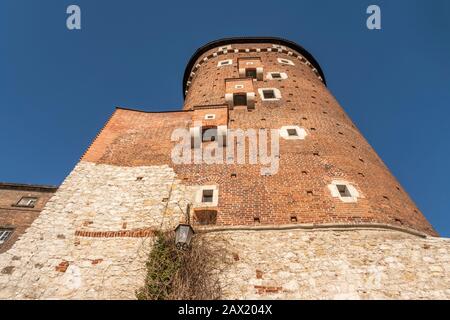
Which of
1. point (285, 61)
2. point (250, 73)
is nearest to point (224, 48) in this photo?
point (285, 61)

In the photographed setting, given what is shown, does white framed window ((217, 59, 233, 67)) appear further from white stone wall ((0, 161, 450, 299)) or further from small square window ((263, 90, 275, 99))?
white stone wall ((0, 161, 450, 299))

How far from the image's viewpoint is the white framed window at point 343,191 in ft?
33.0

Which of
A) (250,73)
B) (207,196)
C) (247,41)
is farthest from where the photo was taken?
(247,41)

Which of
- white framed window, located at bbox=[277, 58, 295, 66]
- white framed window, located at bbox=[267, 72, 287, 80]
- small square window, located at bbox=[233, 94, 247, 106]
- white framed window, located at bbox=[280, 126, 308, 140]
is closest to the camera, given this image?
white framed window, located at bbox=[280, 126, 308, 140]

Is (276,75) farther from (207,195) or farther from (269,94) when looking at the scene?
(207,195)

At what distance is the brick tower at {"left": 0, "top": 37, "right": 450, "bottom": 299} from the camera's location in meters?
7.66

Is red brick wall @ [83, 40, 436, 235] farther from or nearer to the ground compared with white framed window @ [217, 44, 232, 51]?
nearer to the ground

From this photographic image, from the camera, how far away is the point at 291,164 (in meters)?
11.5

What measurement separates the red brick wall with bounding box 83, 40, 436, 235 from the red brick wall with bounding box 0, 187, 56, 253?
989 cm

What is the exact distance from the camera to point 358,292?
7.22 m

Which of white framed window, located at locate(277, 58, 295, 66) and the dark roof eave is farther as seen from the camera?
the dark roof eave

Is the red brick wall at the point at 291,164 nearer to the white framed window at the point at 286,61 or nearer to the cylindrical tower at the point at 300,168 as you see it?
the cylindrical tower at the point at 300,168

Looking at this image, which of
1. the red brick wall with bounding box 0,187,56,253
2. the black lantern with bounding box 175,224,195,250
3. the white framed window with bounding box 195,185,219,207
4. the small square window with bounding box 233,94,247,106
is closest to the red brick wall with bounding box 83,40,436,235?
the white framed window with bounding box 195,185,219,207

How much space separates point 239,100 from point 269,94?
1.70m
